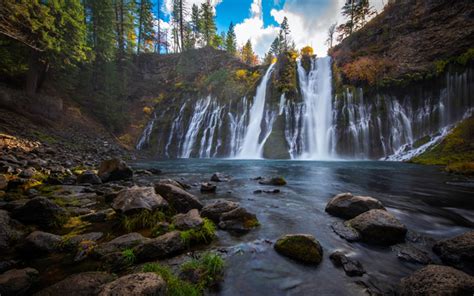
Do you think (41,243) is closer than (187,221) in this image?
Yes

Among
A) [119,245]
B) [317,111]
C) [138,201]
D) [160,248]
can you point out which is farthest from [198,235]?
[317,111]

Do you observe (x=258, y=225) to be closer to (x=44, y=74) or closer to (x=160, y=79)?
(x=44, y=74)

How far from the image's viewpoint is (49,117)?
19.9m

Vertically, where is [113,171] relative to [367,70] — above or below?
below

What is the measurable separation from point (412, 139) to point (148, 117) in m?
39.1

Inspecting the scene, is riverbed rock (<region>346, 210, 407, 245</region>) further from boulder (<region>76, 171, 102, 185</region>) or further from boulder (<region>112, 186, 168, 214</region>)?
boulder (<region>76, 171, 102, 185</region>)

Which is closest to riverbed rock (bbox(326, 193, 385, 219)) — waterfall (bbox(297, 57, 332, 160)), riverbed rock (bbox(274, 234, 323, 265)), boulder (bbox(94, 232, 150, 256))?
riverbed rock (bbox(274, 234, 323, 265))

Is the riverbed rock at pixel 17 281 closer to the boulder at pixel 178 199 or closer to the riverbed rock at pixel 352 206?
the boulder at pixel 178 199

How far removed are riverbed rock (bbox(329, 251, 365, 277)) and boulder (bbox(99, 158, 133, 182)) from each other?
1001 centimetres

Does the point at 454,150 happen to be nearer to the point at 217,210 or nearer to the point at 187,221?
the point at 217,210

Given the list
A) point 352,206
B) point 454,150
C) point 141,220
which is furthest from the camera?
point 454,150

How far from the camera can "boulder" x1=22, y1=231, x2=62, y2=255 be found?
11.5ft

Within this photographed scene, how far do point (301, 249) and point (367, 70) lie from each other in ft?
99.9

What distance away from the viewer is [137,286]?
7.18 ft
